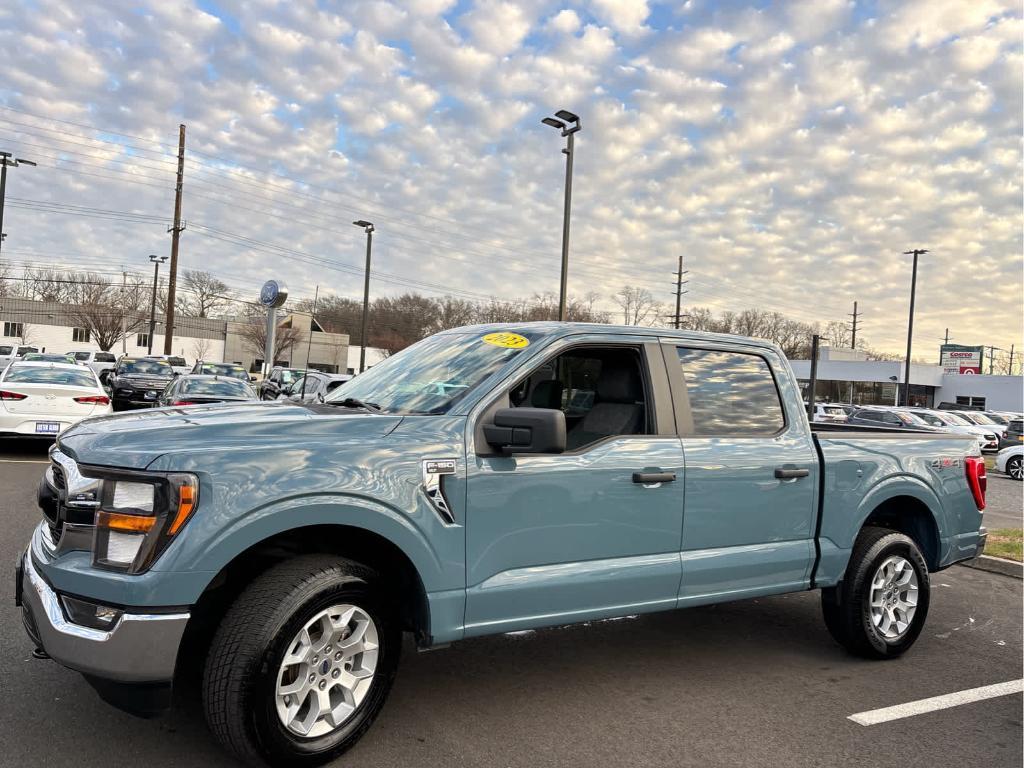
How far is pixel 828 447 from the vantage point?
15.5 feet

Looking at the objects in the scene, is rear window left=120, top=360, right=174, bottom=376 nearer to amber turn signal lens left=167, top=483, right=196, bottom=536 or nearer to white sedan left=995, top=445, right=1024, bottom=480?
amber turn signal lens left=167, top=483, right=196, bottom=536

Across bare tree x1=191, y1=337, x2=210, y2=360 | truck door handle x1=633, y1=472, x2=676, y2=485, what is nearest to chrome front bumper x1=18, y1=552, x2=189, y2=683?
truck door handle x1=633, y1=472, x2=676, y2=485

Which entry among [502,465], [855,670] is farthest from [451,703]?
[855,670]

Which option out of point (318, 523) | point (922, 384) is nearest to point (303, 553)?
point (318, 523)

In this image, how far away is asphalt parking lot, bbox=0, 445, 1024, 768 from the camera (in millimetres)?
3420

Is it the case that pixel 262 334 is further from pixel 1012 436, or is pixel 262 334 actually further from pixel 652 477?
pixel 652 477

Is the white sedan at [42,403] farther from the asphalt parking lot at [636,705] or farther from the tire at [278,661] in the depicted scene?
the tire at [278,661]

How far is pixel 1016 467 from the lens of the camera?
66.4ft

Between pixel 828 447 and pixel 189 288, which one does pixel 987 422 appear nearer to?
pixel 828 447

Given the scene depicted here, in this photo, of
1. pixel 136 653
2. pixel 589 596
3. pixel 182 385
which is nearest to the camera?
A: pixel 136 653

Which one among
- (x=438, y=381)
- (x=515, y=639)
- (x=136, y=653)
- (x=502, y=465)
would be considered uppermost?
(x=438, y=381)

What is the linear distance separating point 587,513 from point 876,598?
91.7 inches

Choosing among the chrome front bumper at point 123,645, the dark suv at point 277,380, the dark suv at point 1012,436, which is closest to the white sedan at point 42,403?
the chrome front bumper at point 123,645

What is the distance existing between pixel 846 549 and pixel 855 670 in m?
0.73
